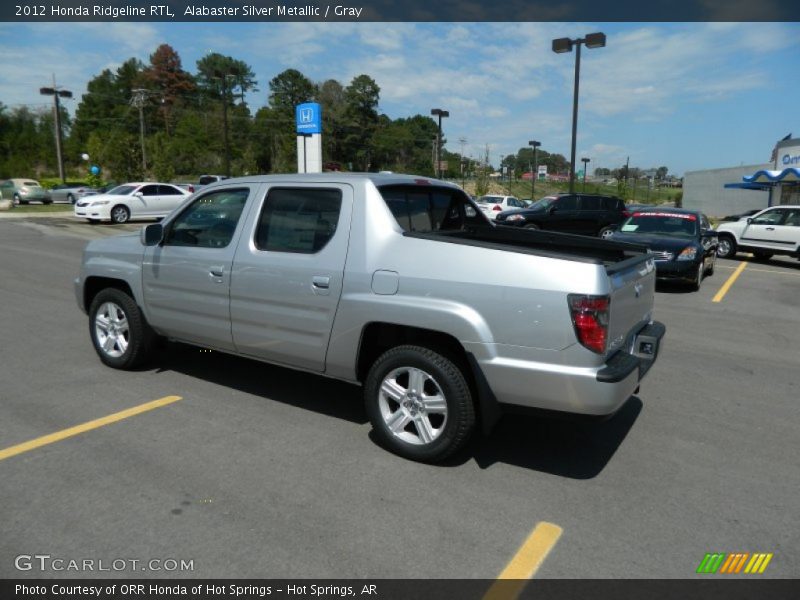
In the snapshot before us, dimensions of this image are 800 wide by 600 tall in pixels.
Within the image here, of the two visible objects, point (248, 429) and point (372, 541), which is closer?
point (372, 541)

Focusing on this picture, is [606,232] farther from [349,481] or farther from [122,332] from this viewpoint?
[349,481]

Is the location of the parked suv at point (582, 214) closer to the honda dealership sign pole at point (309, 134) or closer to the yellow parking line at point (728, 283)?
the yellow parking line at point (728, 283)

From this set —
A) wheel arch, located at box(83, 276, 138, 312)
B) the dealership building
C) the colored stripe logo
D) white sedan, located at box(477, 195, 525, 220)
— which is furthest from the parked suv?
the dealership building

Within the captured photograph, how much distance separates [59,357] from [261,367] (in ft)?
6.83

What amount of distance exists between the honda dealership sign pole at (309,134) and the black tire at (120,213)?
7211 millimetres

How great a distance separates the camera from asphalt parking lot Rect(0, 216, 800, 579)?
2920 mm

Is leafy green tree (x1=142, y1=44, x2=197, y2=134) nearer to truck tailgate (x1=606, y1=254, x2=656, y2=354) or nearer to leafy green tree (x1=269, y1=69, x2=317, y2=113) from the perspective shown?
leafy green tree (x1=269, y1=69, x2=317, y2=113)

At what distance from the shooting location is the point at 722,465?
156 inches

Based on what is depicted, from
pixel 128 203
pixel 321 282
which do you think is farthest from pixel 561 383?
pixel 128 203

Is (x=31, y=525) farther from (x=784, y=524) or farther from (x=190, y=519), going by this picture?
(x=784, y=524)

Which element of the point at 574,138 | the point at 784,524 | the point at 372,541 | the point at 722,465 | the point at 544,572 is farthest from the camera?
the point at 574,138

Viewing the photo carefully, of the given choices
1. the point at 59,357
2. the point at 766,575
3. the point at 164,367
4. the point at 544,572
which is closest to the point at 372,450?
the point at 544,572

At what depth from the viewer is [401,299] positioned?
377 centimetres

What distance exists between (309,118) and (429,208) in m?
18.2
